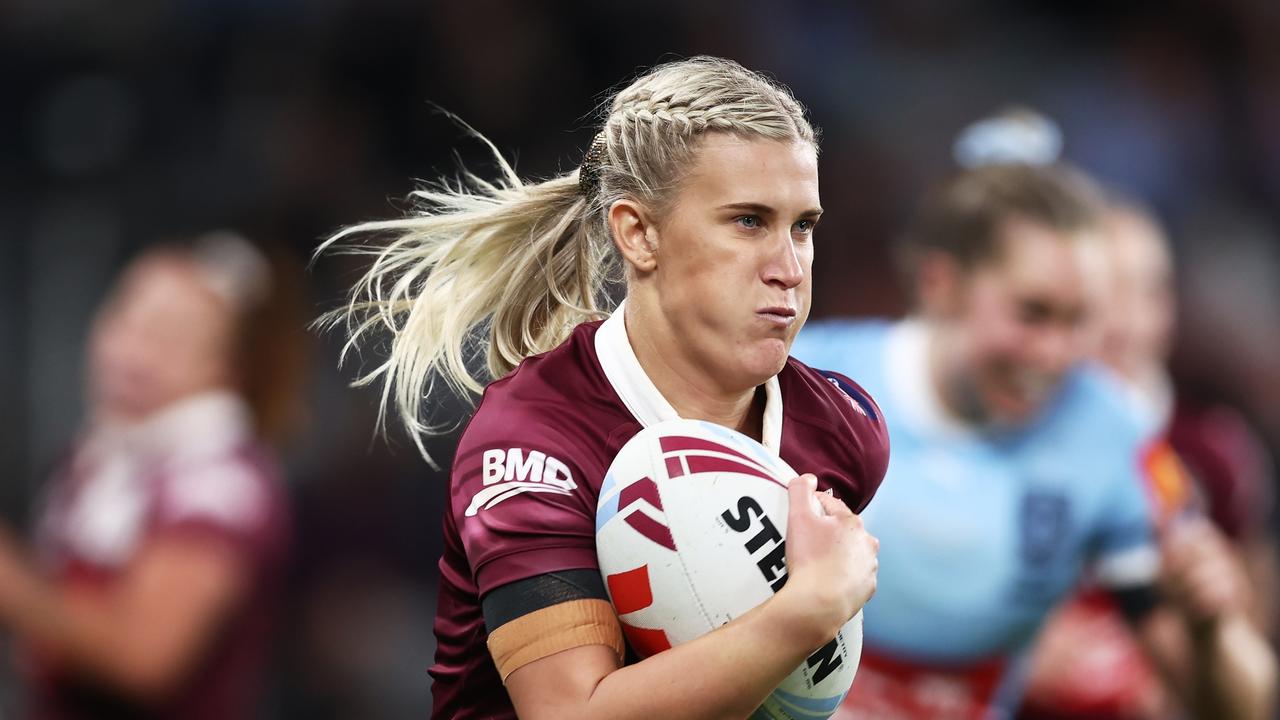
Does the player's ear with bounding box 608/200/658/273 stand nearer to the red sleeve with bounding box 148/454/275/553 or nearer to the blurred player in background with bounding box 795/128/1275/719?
the blurred player in background with bounding box 795/128/1275/719

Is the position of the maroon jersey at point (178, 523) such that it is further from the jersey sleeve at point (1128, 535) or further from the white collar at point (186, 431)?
the jersey sleeve at point (1128, 535)

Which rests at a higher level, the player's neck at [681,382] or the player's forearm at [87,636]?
the player's neck at [681,382]

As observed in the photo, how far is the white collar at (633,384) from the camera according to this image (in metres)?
2.35

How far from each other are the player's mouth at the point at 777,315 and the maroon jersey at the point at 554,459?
191 millimetres

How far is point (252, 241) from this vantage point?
6293mm

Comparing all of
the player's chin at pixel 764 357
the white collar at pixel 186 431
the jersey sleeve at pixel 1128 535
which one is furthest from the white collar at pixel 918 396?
the player's chin at pixel 764 357

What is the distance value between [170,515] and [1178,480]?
3.00 m

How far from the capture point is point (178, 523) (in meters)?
5.14

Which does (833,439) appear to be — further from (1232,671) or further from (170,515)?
(170,515)

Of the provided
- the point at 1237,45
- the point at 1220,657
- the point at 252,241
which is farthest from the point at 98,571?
the point at 1237,45

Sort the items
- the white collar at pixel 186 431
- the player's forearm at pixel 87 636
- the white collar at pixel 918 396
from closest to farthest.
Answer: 1. the white collar at pixel 918 396
2. the player's forearm at pixel 87 636
3. the white collar at pixel 186 431

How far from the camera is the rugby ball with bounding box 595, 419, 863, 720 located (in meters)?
2.16

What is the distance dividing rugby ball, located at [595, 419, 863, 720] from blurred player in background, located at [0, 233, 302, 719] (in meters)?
3.25

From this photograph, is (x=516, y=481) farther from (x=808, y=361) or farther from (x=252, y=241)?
(x=252, y=241)
